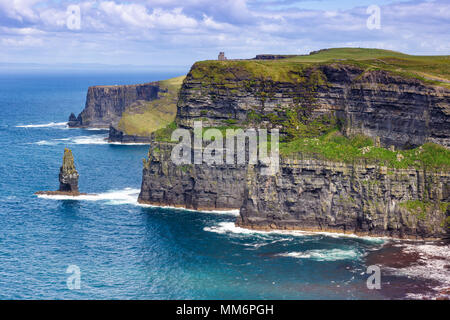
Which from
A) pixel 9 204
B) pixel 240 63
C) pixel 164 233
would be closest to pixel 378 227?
pixel 164 233

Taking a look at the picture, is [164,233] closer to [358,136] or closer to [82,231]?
[82,231]

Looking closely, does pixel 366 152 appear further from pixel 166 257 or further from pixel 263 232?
pixel 166 257

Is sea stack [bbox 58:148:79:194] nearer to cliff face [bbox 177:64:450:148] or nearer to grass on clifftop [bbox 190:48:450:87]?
cliff face [bbox 177:64:450:148]

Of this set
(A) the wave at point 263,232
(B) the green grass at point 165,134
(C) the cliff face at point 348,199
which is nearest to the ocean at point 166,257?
(A) the wave at point 263,232

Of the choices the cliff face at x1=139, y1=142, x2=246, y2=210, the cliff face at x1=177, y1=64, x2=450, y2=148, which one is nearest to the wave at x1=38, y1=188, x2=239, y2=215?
the cliff face at x1=139, y1=142, x2=246, y2=210

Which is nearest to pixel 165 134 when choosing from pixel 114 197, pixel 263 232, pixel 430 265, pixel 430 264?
pixel 114 197

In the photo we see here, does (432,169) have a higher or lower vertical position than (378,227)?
higher
